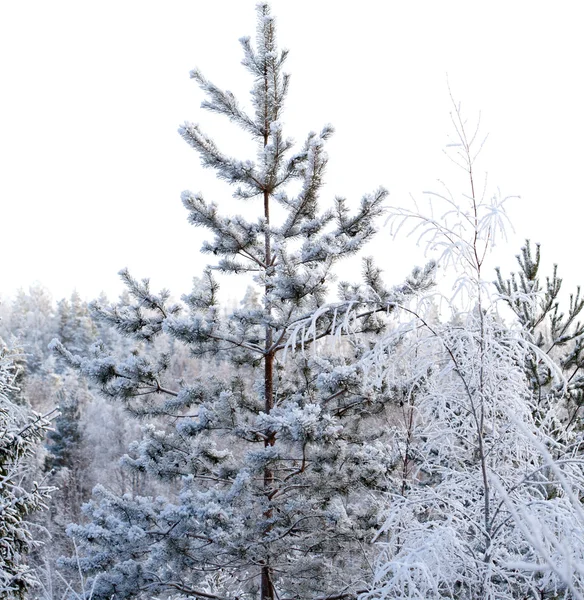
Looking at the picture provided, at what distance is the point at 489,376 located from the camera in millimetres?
2648

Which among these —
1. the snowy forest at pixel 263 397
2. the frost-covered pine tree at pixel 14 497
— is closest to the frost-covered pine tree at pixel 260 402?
the snowy forest at pixel 263 397

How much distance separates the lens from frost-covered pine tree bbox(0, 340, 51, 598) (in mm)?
6211

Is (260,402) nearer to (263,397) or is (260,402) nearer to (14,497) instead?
(263,397)

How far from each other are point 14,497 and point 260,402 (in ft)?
10.9

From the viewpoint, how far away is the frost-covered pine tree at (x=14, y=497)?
20.4 ft

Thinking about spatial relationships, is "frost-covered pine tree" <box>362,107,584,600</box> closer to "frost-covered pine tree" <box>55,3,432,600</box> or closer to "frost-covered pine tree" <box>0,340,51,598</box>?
"frost-covered pine tree" <box>55,3,432,600</box>

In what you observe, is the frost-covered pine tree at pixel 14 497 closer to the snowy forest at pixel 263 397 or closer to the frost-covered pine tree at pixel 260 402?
the snowy forest at pixel 263 397

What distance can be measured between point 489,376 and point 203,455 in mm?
4957

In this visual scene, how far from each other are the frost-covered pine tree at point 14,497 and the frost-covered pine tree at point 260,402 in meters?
0.88

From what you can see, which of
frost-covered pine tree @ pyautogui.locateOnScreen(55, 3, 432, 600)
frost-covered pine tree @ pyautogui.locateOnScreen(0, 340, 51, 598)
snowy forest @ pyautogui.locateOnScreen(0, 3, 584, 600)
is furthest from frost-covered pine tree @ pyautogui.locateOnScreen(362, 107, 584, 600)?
frost-covered pine tree @ pyautogui.locateOnScreen(0, 340, 51, 598)

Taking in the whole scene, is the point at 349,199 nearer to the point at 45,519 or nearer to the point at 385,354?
the point at 385,354

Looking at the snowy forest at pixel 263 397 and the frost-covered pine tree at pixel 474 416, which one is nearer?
the frost-covered pine tree at pixel 474 416

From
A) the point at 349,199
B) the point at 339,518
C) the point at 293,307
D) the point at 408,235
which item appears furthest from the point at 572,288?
the point at 408,235

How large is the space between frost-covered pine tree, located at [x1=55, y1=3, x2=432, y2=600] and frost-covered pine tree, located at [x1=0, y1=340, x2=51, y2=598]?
88cm
